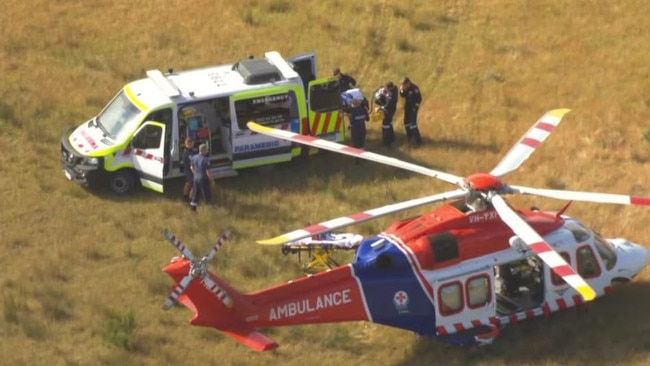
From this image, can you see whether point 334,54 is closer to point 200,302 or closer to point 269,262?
point 269,262

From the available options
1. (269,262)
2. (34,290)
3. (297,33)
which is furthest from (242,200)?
(297,33)

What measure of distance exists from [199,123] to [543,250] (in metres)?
9.98

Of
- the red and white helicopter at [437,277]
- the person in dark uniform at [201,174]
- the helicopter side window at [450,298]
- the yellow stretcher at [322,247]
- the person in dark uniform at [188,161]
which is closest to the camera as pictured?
the red and white helicopter at [437,277]

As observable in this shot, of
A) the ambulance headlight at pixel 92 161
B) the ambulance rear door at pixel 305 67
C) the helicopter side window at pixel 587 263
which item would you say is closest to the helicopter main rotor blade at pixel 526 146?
the helicopter side window at pixel 587 263

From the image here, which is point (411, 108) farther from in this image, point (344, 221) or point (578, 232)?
point (344, 221)

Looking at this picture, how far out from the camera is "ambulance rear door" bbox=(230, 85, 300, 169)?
23.6m

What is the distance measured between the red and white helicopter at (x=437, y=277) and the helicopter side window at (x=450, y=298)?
1 cm

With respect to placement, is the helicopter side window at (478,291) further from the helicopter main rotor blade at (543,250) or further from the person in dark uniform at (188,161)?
the person in dark uniform at (188,161)

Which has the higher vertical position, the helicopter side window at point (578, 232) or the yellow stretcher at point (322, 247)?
the helicopter side window at point (578, 232)

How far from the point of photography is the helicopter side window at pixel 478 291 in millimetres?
17547

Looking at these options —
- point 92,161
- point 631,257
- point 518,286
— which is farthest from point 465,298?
point 92,161

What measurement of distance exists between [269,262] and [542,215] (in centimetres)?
515

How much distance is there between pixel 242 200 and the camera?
23.3 metres

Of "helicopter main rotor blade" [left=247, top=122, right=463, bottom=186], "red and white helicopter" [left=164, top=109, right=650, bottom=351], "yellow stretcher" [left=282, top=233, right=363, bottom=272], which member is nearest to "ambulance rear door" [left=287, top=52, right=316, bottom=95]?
"yellow stretcher" [left=282, top=233, right=363, bottom=272]
